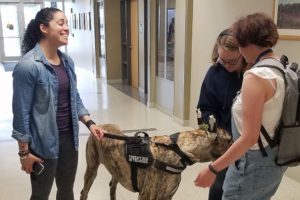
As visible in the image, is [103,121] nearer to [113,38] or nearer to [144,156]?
[144,156]

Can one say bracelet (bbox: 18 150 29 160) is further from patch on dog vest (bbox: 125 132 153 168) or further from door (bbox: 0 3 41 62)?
door (bbox: 0 3 41 62)

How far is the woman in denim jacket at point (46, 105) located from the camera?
1.73 metres

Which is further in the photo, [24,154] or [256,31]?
[24,154]

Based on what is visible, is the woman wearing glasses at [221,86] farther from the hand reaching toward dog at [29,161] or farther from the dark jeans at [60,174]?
the hand reaching toward dog at [29,161]

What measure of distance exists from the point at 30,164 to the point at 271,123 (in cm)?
124

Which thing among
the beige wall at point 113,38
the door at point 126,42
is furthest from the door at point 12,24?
the door at point 126,42

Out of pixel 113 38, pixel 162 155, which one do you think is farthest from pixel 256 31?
pixel 113 38

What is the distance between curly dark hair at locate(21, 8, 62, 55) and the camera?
74.0 inches

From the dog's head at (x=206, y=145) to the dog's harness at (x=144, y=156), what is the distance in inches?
1.7

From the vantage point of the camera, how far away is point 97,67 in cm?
1036

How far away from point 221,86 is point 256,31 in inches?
22.3

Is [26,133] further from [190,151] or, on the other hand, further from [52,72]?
[190,151]

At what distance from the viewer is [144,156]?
6.07ft

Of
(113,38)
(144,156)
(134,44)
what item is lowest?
(144,156)
